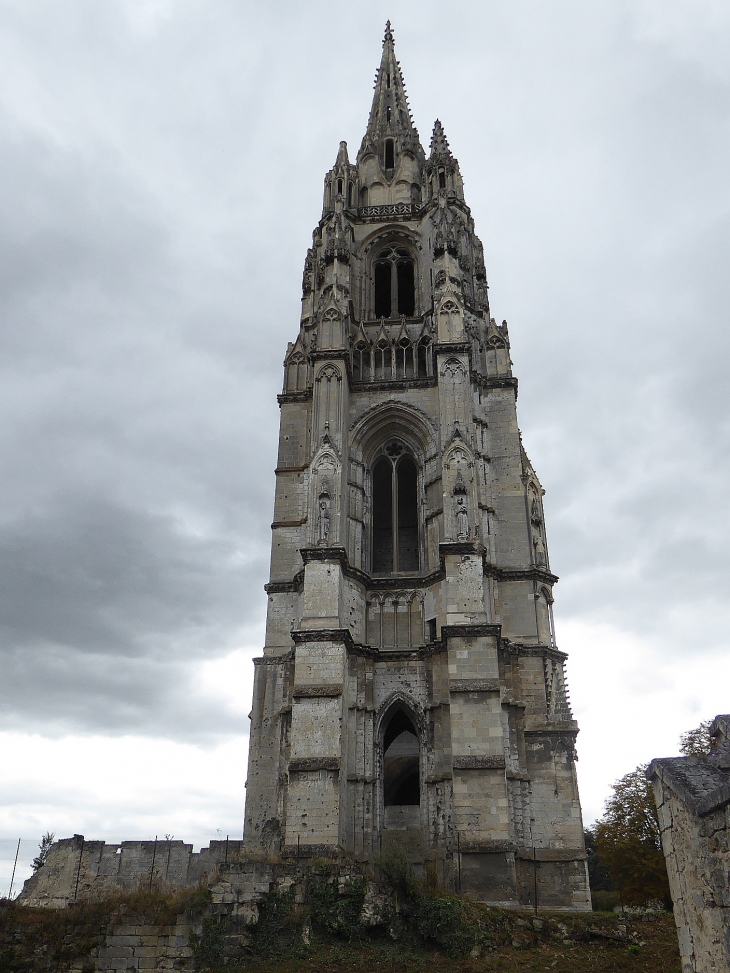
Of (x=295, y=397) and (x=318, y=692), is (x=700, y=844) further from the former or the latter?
(x=295, y=397)

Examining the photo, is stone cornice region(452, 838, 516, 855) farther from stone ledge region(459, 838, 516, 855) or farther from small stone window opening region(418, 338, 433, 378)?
small stone window opening region(418, 338, 433, 378)

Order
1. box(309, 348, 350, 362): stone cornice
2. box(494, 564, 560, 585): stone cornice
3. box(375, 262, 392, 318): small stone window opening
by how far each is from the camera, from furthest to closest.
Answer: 1. box(375, 262, 392, 318): small stone window opening
2. box(309, 348, 350, 362): stone cornice
3. box(494, 564, 560, 585): stone cornice

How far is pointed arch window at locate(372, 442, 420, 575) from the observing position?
91.0ft

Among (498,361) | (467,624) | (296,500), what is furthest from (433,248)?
(467,624)

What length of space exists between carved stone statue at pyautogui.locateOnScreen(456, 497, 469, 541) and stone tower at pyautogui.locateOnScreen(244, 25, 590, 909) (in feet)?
0.14

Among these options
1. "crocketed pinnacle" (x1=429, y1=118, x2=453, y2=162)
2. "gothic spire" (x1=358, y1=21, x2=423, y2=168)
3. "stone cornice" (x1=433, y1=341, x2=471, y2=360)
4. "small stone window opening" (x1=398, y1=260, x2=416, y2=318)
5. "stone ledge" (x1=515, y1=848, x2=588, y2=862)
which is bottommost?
"stone ledge" (x1=515, y1=848, x2=588, y2=862)

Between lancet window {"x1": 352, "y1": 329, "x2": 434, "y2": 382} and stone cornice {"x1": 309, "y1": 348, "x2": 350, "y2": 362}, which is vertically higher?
lancet window {"x1": 352, "y1": 329, "x2": 434, "y2": 382}

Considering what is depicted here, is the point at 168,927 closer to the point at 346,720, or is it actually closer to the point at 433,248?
the point at 346,720

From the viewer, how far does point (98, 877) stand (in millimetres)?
19500

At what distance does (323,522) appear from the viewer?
963 inches

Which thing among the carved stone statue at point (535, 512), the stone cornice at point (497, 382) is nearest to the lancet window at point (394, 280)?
the stone cornice at point (497, 382)

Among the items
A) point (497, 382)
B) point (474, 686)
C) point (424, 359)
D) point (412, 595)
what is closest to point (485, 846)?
point (474, 686)

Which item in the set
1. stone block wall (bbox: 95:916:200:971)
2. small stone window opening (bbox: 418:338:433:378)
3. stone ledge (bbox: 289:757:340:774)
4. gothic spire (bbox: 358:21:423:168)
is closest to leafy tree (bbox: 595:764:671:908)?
stone ledge (bbox: 289:757:340:774)

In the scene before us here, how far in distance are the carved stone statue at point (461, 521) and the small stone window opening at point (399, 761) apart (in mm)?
6256
